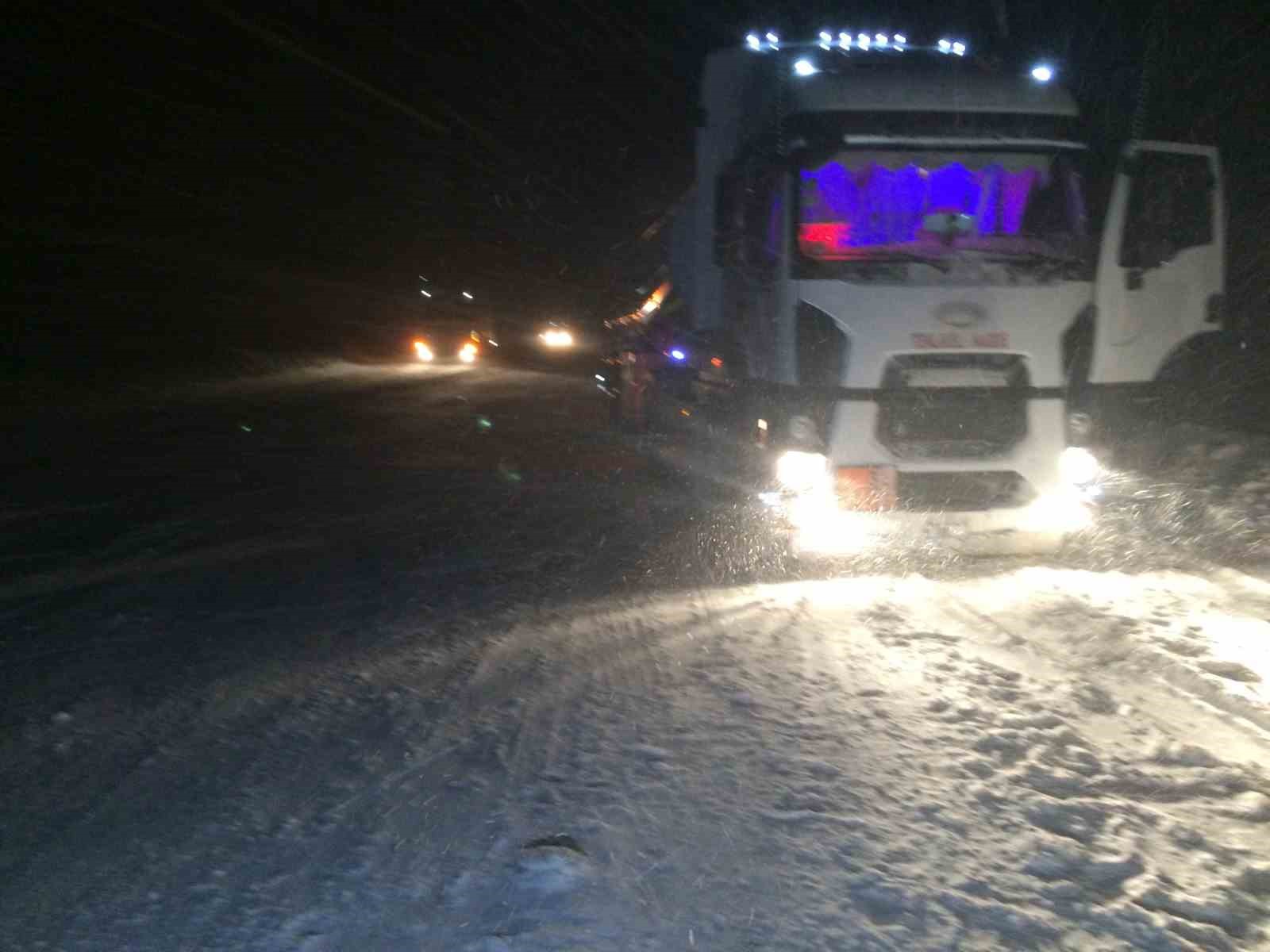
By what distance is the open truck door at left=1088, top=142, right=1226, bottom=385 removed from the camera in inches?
380

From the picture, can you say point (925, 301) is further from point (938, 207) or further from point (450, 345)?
point (450, 345)

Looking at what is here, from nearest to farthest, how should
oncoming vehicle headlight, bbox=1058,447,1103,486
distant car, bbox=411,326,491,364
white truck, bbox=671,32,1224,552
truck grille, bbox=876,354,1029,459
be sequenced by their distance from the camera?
1. white truck, bbox=671,32,1224,552
2. truck grille, bbox=876,354,1029,459
3. oncoming vehicle headlight, bbox=1058,447,1103,486
4. distant car, bbox=411,326,491,364

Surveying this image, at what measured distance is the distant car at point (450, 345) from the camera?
3581 cm

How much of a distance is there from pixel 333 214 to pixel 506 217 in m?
8.60

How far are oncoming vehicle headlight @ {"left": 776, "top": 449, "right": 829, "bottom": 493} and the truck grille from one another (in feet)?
1.52

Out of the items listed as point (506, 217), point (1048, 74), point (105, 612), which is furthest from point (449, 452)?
point (506, 217)

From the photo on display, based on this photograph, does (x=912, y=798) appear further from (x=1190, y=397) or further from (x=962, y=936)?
(x=1190, y=397)

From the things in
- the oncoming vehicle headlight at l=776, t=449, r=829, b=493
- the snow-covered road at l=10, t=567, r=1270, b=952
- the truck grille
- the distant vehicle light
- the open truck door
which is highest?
the distant vehicle light

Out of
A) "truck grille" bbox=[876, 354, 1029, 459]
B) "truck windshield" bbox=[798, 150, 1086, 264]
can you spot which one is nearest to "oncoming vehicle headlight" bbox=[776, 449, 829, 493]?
"truck grille" bbox=[876, 354, 1029, 459]

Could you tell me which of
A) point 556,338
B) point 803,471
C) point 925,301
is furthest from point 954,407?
point 556,338

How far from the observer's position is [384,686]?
6605 mm

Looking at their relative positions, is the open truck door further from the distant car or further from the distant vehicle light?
the distant car

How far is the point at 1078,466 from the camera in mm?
9094

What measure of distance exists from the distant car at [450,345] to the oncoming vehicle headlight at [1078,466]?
89.9 ft
